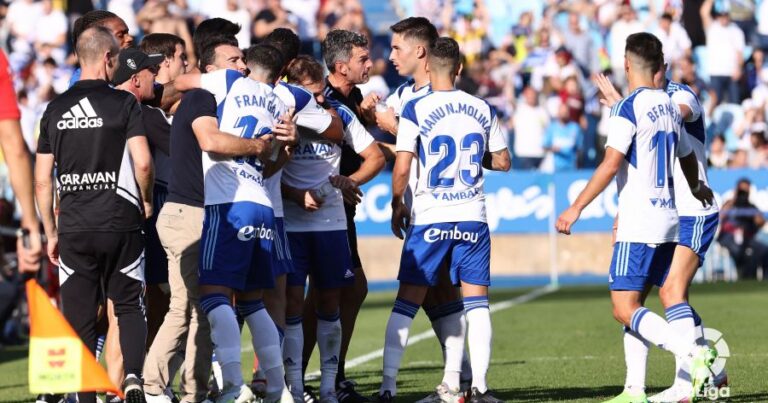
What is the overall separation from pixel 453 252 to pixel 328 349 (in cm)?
107

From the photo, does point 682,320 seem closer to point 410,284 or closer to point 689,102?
point 689,102

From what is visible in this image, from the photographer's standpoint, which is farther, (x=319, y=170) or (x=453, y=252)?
(x=319, y=170)

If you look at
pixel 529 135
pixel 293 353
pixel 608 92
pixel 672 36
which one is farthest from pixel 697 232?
pixel 672 36

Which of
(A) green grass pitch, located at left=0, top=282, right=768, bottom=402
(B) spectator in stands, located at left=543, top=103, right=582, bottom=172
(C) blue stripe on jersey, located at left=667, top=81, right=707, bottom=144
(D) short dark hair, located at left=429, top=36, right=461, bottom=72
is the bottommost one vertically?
(A) green grass pitch, located at left=0, top=282, right=768, bottom=402

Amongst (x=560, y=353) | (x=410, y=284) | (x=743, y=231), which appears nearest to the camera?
(x=410, y=284)

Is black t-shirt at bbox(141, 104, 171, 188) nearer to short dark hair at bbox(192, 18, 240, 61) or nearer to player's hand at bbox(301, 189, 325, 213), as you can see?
short dark hair at bbox(192, 18, 240, 61)

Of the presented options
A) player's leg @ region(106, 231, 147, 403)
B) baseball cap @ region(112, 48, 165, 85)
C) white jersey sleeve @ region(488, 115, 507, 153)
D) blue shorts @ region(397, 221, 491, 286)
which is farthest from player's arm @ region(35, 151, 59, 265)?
white jersey sleeve @ region(488, 115, 507, 153)

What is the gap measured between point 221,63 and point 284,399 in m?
2.12

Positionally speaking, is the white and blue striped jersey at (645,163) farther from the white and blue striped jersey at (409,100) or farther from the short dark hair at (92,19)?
the short dark hair at (92,19)

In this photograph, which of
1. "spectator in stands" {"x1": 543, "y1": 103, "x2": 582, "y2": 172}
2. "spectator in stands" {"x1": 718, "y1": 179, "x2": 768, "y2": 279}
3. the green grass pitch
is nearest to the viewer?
the green grass pitch

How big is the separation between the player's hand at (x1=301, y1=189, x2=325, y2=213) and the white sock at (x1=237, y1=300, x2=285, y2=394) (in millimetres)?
912

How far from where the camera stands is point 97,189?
7707mm

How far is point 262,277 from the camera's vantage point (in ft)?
26.6

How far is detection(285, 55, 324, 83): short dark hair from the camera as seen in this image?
29.5 feet
